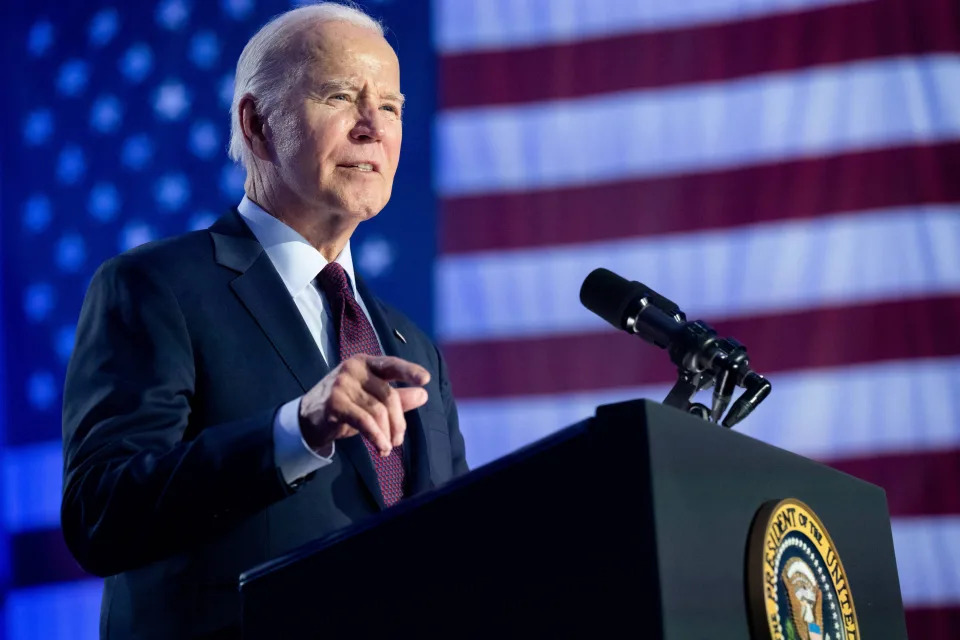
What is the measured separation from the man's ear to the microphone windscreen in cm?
62

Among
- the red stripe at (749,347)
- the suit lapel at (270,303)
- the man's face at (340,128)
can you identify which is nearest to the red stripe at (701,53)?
the red stripe at (749,347)

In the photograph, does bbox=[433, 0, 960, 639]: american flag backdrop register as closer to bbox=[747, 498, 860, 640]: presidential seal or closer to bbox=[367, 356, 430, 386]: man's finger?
bbox=[747, 498, 860, 640]: presidential seal

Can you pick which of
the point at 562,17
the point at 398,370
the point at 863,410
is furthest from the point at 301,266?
the point at 562,17

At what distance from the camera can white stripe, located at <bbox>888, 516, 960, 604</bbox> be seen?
8.88ft

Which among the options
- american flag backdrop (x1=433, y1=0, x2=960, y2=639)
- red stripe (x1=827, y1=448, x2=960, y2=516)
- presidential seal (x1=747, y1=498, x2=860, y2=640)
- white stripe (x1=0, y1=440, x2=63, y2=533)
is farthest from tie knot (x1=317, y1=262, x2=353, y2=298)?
white stripe (x1=0, y1=440, x2=63, y2=533)

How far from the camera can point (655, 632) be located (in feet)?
2.43

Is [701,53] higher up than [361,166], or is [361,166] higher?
[701,53]

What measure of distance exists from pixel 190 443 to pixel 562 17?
2.46 meters

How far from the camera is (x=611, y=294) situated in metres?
1.30

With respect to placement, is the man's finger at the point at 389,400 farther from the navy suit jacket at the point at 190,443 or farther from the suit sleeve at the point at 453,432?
the suit sleeve at the point at 453,432

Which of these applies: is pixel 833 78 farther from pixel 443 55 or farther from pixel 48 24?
pixel 48 24

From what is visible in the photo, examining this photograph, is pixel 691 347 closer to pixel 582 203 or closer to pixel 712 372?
pixel 712 372

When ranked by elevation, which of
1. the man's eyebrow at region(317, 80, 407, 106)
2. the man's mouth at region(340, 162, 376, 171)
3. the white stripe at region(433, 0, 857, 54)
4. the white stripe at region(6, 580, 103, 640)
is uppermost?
the white stripe at region(433, 0, 857, 54)

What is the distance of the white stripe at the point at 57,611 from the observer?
3223mm
